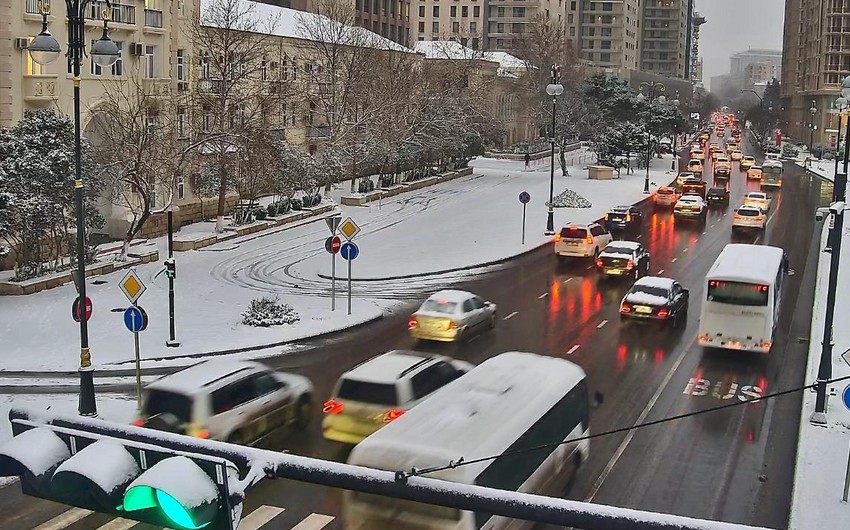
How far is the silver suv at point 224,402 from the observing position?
51.7 ft

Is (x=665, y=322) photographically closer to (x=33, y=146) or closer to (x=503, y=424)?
(x=503, y=424)

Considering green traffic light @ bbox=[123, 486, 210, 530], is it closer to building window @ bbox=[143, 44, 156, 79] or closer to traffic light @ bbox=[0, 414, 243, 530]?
traffic light @ bbox=[0, 414, 243, 530]

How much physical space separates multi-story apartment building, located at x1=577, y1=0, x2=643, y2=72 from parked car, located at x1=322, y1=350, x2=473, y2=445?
16881cm

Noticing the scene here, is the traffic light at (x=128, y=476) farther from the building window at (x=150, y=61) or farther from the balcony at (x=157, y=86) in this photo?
the building window at (x=150, y=61)

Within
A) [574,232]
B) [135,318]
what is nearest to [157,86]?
[574,232]

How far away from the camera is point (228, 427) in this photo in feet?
52.6

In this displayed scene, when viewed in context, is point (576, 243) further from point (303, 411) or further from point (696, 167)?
point (696, 167)

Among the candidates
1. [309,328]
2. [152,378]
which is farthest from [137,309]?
[309,328]

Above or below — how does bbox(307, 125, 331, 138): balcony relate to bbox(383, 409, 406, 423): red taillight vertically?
above

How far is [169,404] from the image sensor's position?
52.0 ft

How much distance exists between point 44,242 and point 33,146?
11.8ft

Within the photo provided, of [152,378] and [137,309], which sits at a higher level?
[137,309]

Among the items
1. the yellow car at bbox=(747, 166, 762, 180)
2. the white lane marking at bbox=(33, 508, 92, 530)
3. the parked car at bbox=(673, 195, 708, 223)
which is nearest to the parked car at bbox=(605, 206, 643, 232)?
the parked car at bbox=(673, 195, 708, 223)

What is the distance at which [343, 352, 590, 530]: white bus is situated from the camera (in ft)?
34.7
